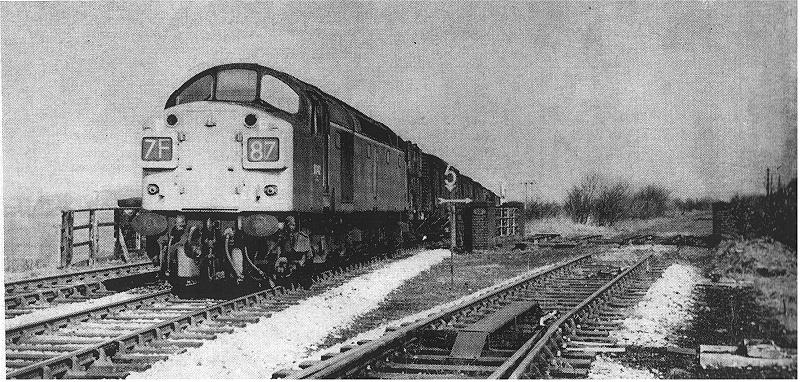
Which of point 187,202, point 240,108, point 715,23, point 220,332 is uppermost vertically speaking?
point 715,23

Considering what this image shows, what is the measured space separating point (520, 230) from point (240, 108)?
11.2 m

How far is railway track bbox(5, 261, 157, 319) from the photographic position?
750 centimetres

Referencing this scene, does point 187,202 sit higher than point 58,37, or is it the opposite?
point 58,37

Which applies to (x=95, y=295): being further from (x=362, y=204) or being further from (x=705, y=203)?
(x=705, y=203)

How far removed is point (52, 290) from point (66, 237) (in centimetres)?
291

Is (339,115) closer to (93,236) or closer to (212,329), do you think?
(212,329)

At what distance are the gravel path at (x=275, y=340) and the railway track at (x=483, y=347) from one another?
0.61 meters

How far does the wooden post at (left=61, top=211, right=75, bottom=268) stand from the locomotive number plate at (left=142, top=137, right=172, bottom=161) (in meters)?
3.10

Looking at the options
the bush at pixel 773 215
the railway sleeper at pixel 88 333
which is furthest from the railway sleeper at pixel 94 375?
the bush at pixel 773 215

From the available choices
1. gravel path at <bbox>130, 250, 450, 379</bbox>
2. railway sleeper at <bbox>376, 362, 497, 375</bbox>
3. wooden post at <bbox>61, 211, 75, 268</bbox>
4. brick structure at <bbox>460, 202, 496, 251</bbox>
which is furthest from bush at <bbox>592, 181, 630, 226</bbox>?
wooden post at <bbox>61, 211, 75, 268</bbox>

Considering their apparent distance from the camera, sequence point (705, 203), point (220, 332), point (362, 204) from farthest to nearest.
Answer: point (362, 204) < point (705, 203) < point (220, 332)

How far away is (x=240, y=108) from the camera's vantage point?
7617 millimetres

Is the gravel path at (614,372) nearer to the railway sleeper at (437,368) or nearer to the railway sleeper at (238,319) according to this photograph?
the railway sleeper at (437,368)

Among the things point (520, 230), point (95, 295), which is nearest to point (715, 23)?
point (95, 295)
